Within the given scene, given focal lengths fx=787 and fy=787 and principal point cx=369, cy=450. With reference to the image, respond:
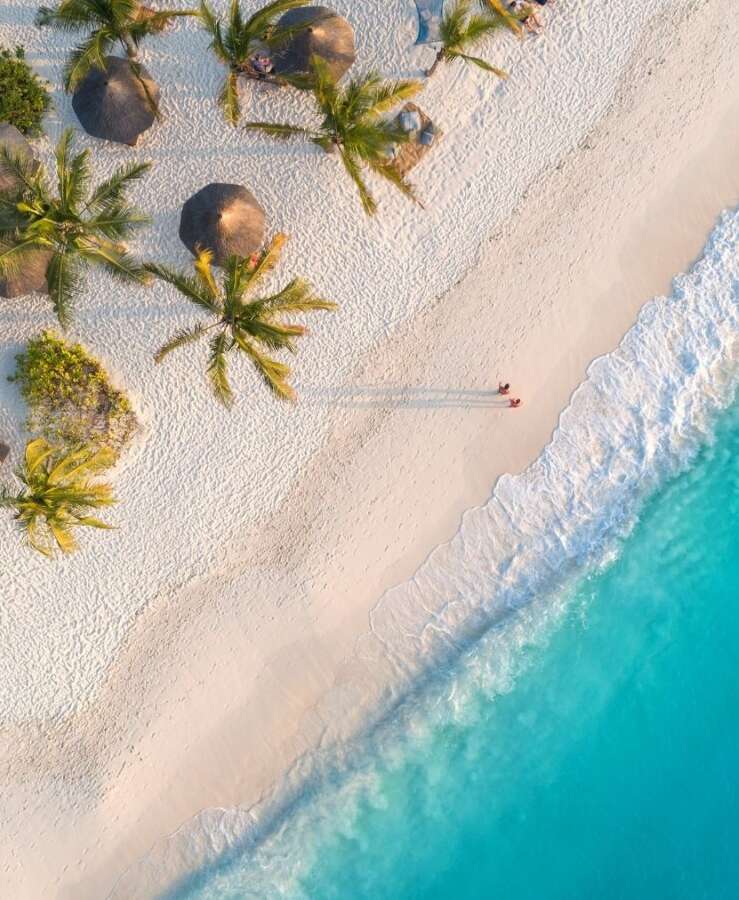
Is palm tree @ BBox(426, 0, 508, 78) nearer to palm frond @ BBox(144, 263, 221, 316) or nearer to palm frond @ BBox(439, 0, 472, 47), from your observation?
palm frond @ BBox(439, 0, 472, 47)

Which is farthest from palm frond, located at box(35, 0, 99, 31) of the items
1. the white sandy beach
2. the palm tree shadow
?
the palm tree shadow

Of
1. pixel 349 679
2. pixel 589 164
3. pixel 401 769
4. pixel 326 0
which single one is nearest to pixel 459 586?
pixel 349 679

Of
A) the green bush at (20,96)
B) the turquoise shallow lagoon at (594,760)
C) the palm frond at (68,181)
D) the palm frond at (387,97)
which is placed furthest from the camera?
the turquoise shallow lagoon at (594,760)

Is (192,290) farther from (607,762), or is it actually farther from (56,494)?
(607,762)

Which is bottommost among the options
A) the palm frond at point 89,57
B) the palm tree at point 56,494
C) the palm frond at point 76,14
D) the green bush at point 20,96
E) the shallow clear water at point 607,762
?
the shallow clear water at point 607,762

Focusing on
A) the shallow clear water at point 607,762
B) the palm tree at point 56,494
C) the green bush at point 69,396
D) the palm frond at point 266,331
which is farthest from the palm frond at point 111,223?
the shallow clear water at point 607,762

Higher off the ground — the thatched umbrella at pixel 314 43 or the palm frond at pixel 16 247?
the thatched umbrella at pixel 314 43

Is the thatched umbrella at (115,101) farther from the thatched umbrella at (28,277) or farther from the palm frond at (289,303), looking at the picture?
the palm frond at (289,303)
